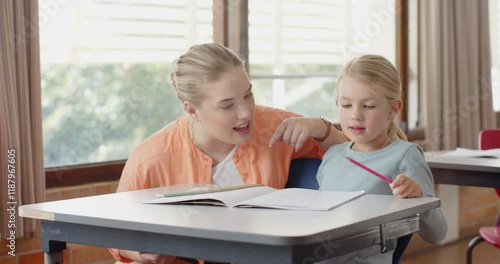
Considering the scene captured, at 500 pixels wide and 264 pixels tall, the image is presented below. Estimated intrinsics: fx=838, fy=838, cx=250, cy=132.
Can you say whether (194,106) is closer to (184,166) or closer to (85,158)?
(184,166)

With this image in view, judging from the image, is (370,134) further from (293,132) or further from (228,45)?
(228,45)

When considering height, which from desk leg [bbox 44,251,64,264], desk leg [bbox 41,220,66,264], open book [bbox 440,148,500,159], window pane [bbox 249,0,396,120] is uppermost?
window pane [bbox 249,0,396,120]

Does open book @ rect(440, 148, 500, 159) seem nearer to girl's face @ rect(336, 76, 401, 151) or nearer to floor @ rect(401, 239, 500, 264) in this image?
girl's face @ rect(336, 76, 401, 151)

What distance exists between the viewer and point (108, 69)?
329 centimetres

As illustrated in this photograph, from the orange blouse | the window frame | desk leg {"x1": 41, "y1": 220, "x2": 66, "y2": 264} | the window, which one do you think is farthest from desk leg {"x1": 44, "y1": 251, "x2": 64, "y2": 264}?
the window

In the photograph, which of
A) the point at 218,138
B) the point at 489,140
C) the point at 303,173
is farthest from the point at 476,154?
the point at 218,138

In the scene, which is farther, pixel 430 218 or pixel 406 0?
pixel 406 0

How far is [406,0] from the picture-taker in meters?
4.88

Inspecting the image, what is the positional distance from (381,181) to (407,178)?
→ 0.24 m

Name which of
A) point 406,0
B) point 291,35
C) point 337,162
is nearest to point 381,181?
point 337,162

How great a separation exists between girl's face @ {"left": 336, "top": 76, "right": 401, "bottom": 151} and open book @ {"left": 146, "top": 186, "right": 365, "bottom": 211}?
294mm

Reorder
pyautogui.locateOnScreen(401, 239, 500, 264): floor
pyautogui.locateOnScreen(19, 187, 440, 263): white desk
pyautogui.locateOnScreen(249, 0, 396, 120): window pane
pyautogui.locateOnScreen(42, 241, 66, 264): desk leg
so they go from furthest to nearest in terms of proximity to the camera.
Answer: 1. pyautogui.locateOnScreen(401, 239, 500, 264): floor
2. pyautogui.locateOnScreen(249, 0, 396, 120): window pane
3. pyautogui.locateOnScreen(42, 241, 66, 264): desk leg
4. pyautogui.locateOnScreen(19, 187, 440, 263): white desk

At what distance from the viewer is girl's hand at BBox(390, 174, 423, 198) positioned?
1910 millimetres

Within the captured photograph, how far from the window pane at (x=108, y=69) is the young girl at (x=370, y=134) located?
1.19 m
